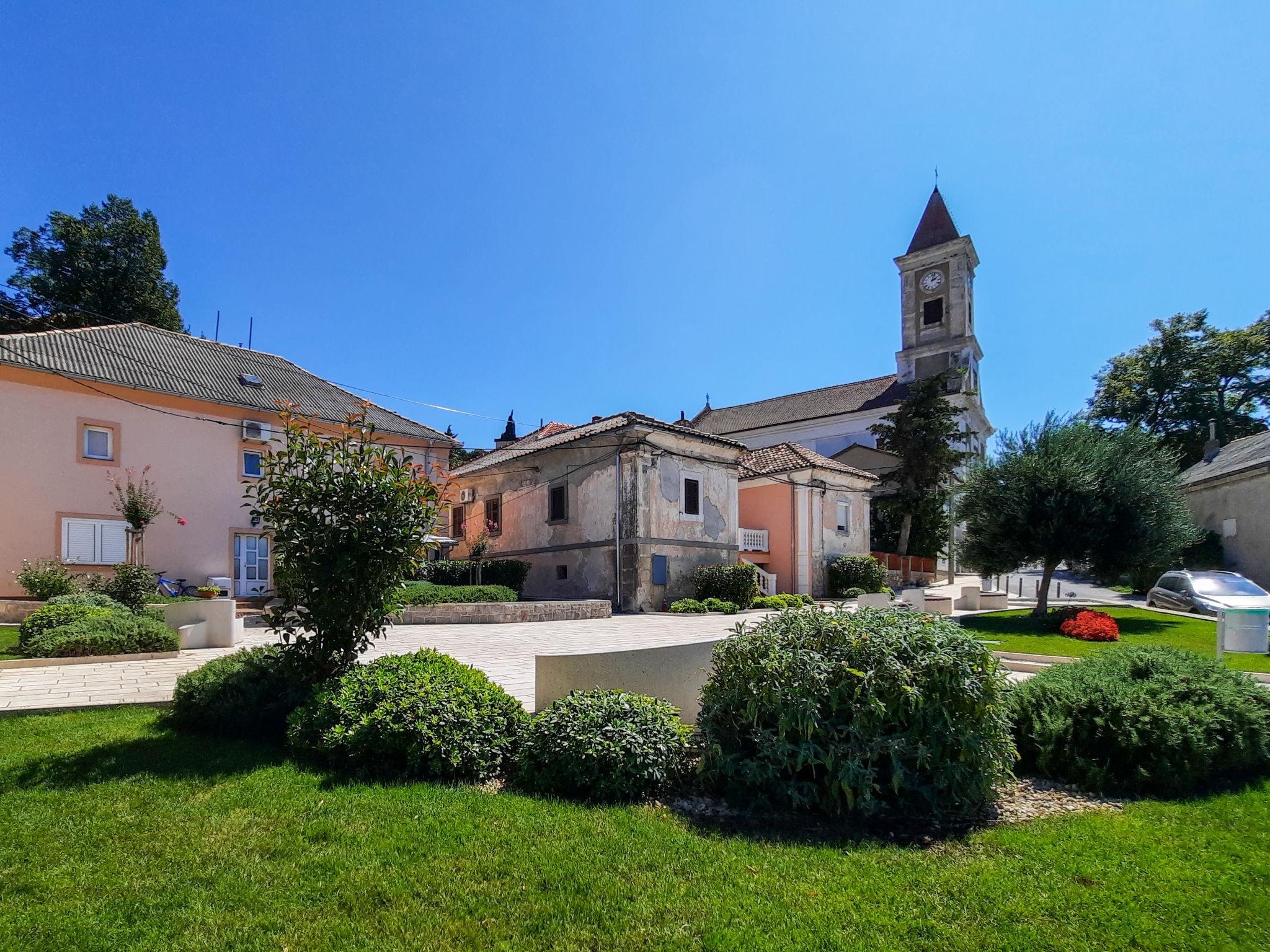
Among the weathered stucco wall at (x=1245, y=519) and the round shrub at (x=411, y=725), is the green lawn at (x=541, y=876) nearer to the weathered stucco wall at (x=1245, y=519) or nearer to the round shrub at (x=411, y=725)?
the round shrub at (x=411, y=725)

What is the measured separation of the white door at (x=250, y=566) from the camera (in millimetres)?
20375

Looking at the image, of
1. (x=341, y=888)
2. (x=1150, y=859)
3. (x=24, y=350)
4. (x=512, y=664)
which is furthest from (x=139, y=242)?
(x=1150, y=859)

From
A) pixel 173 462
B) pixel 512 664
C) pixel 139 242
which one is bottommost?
pixel 512 664

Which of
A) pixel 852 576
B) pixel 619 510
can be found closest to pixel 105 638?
pixel 619 510

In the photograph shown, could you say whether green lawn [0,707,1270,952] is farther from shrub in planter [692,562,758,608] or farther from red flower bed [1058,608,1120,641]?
shrub in planter [692,562,758,608]

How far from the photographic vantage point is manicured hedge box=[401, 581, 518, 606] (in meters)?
16.2

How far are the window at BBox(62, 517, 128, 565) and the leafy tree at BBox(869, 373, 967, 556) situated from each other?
105 ft

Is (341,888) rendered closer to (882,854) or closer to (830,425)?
(882,854)

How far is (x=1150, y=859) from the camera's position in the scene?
369cm

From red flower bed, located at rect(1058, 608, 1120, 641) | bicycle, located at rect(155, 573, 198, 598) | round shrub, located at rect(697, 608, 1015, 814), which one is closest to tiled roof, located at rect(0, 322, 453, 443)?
bicycle, located at rect(155, 573, 198, 598)

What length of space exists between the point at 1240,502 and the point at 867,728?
29017mm

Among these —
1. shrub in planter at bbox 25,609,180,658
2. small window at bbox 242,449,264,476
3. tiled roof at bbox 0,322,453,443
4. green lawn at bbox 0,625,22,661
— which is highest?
tiled roof at bbox 0,322,453,443

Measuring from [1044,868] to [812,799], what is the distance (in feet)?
4.18

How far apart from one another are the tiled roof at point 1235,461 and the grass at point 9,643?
31.2 metres
